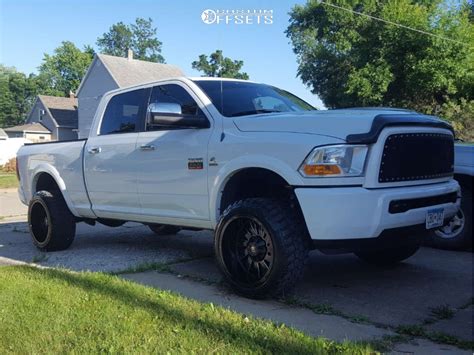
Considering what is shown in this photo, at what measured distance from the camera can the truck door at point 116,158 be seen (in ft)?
19.6

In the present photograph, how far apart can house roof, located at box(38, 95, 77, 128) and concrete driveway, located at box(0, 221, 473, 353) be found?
5175cm

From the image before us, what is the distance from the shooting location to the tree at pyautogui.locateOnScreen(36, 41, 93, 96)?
84438mm

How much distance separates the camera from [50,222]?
22.7 ft

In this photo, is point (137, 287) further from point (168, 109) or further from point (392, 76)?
point (392, 76)

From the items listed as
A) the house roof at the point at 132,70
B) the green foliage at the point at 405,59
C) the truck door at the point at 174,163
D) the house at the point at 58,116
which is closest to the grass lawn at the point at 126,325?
the truck door at the point at 174,163

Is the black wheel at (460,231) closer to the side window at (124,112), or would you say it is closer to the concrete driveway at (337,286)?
the concrete driveway at (337,286)

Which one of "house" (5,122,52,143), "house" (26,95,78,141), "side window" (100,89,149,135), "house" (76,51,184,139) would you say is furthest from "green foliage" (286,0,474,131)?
"house" (5,122,52,143)

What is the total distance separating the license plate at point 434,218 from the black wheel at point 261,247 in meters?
1.03

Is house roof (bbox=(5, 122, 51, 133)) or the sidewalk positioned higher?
house roof (bbox=(5, 122, 51, 133))

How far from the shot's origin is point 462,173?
20.6 ft

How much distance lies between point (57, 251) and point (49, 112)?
175 feet

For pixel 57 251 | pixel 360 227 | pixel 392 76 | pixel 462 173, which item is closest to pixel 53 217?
pixel 57 251

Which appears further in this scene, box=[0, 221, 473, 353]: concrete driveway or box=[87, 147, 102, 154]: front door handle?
box=[87, 147, 102, 154]: front door handle

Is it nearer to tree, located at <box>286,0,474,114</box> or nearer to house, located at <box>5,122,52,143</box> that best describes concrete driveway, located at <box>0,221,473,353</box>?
tree, located at <box>286,0,474,114</box>
